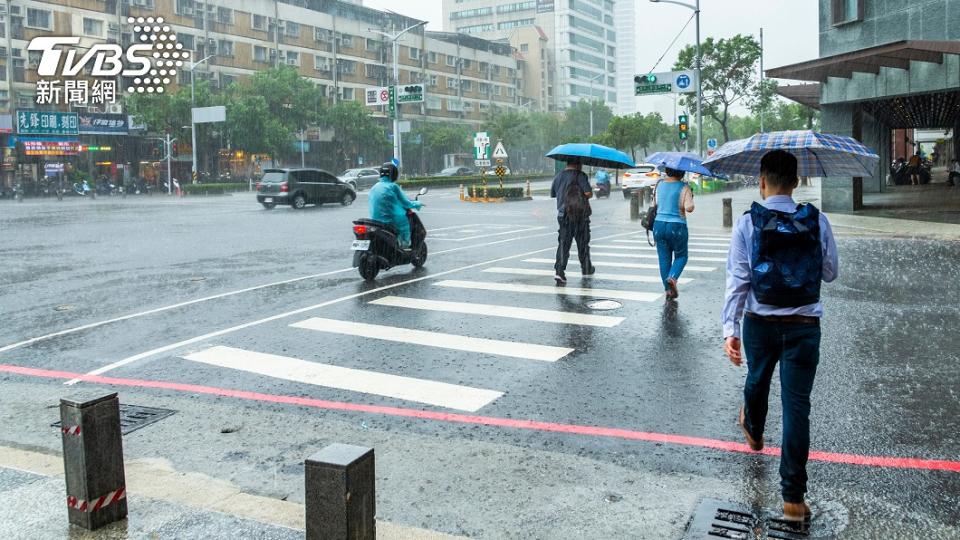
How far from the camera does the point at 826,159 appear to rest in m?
5.24

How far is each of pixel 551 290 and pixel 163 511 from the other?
752 centimetres

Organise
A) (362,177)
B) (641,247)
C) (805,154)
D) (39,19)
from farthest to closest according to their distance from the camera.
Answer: (362,177) → (39,19) → (641,247) → (805,154)

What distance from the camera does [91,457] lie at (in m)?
4.12

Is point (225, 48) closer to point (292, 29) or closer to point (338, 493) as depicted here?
point (292, 29)

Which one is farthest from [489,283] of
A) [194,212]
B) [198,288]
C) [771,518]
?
[194,212]

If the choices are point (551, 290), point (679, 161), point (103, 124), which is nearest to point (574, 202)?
point (551, 290)

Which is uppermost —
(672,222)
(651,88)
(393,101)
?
(393,101)

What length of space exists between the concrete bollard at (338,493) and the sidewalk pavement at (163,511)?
0.55 m

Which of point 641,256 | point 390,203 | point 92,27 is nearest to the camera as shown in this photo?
point 390,203

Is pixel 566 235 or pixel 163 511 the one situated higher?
pixel 566 235

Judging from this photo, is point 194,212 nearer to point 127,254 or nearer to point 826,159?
point 127,254

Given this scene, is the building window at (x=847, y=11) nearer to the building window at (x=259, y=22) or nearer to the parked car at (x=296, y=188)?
the parked car at (x=296, y=188)

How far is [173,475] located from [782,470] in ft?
11.1

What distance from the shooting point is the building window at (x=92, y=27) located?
182ft
